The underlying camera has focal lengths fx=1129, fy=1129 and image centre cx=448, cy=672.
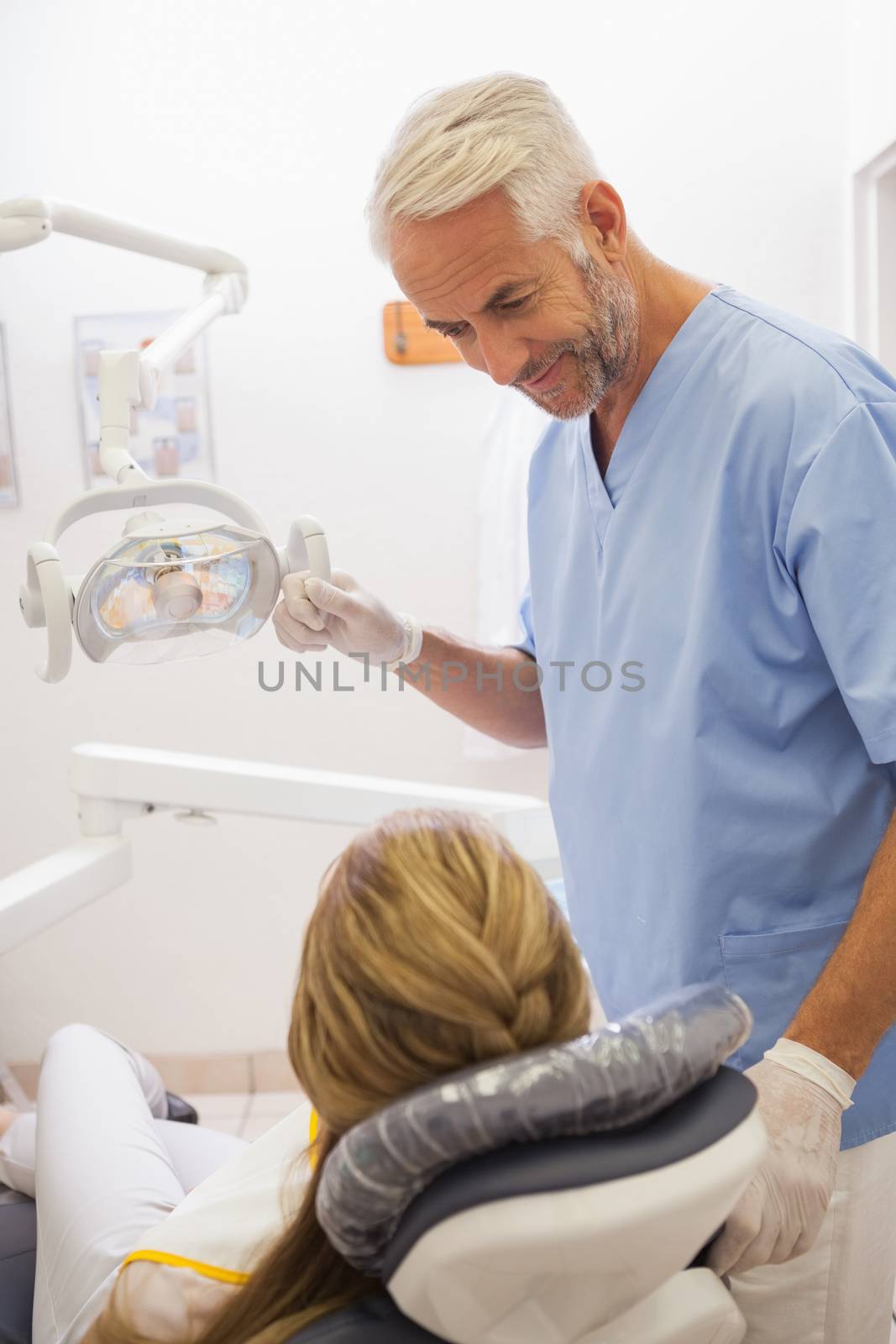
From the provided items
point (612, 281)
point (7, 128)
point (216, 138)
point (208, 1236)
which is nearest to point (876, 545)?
point (612, 281)

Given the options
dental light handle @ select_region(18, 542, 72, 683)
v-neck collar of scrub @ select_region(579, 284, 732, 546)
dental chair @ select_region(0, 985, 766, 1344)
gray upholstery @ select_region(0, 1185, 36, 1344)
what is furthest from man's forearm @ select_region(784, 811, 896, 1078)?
gray upholstery @ select_region(0, 1185, 36, 1344)

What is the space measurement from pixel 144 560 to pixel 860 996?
779mm

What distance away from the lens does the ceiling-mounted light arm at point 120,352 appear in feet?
4.18

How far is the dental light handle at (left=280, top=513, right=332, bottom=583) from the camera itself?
1233mm

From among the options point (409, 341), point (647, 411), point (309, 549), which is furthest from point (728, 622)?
point (409, 341)

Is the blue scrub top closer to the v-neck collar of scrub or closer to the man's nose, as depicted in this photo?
the v-neck collar of scrub

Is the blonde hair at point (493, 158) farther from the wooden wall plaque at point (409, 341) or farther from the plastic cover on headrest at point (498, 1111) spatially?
the wooden wall plaque at point (409, 341)

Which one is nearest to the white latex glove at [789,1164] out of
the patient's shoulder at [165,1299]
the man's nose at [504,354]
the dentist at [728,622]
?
the dentist at [728,622]

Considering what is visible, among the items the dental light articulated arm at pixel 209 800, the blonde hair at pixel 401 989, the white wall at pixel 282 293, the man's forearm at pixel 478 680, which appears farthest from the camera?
the white wall at pixel 282 293

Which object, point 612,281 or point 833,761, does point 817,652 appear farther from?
point 612,281

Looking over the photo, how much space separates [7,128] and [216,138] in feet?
1.64

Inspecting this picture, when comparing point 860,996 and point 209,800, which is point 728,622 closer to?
point 860,996

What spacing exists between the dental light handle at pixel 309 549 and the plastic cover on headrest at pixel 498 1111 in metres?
0.67

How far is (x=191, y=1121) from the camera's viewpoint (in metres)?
1.88
